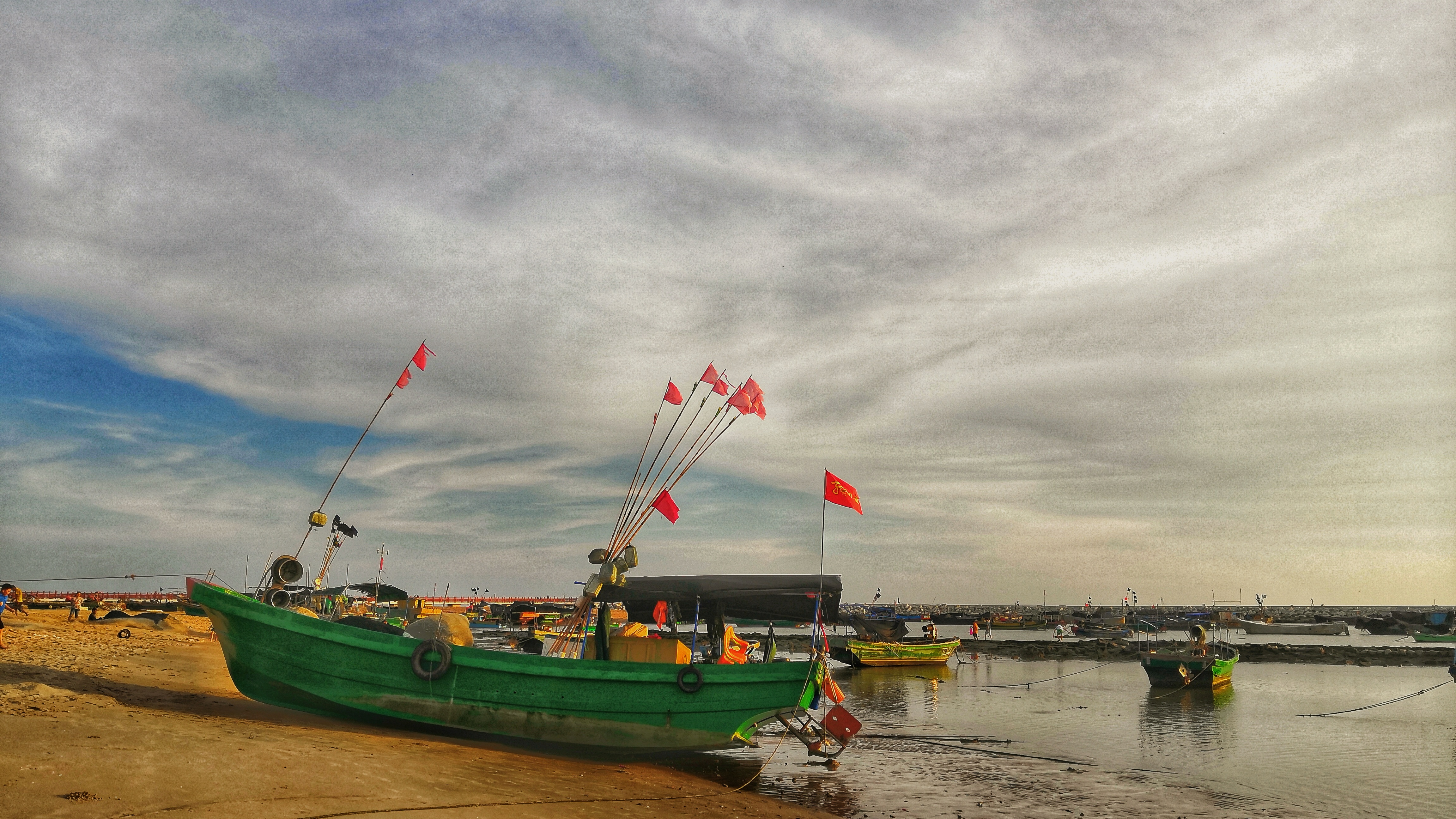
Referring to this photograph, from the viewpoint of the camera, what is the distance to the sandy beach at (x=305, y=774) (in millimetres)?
8484

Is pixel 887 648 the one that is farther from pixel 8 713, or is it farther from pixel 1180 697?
pixel 8 713

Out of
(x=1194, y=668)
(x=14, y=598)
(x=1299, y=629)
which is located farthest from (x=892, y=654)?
(x=1299, y=629)

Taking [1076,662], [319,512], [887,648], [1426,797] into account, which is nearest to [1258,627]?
[1076,662]

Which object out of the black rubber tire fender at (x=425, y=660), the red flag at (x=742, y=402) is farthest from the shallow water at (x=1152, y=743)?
the red flag at (x=742, y=402)

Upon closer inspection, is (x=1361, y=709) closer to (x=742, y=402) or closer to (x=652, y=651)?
(x=742, y=402)

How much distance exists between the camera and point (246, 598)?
47.8 ft

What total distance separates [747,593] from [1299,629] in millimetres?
106372

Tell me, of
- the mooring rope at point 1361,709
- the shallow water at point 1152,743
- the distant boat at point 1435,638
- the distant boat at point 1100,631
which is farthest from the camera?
the distant boat at point 1100,631

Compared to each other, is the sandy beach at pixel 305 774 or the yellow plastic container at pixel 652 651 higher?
the yellow plastic container at pixel 652 651

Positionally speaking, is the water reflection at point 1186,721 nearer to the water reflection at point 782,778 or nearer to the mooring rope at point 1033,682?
the mooring rope at point 1033,682

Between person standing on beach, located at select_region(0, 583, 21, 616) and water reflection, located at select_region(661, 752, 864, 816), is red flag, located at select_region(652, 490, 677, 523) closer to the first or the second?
water reflection, located at select_region(661, 752, 864, 816)

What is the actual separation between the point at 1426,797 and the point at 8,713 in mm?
24484

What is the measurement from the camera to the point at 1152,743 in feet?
74.4

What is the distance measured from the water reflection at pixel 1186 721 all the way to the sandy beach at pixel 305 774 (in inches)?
227
